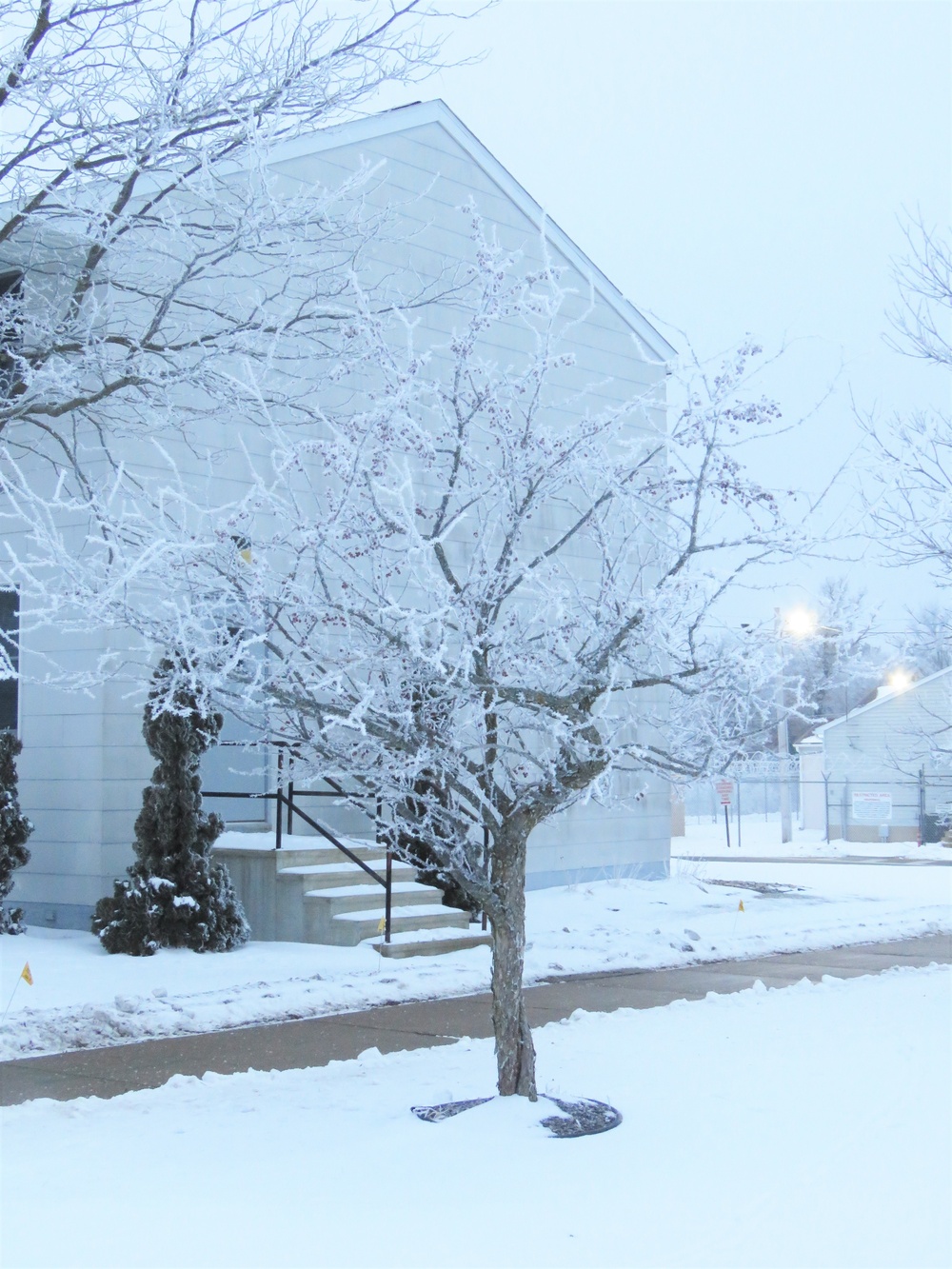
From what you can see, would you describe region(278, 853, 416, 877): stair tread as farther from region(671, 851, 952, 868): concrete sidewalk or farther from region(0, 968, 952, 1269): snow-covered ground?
region(671, 851, 952, 868): concrete sidewalk

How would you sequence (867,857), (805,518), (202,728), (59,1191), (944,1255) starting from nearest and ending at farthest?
1. (944,1255)
2. (59,1191)
3. (805,518)
4. (202,728)
5. (867,857)

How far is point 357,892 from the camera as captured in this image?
455 inches

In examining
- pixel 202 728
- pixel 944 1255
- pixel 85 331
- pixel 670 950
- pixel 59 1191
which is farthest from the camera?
pixel 670 950

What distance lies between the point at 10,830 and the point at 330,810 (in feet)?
10.5

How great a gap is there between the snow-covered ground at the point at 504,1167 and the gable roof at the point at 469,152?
817 cm

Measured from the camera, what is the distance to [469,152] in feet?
50.4

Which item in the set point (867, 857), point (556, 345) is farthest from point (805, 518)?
point (867, 857)

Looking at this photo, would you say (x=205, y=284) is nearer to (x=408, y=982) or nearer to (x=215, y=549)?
(x=408, y=982)

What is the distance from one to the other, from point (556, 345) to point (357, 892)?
717 centimetres

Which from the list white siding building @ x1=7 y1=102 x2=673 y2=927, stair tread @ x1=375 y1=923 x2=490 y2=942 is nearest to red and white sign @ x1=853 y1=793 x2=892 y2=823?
white siding building @ x1=7 y1=102 x2=673 y2=927

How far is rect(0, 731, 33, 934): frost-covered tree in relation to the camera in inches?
425

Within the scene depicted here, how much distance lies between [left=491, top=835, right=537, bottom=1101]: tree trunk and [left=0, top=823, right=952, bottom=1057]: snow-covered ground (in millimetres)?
3057

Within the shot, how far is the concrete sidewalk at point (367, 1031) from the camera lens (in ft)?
23.1

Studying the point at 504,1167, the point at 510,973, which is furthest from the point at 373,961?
the point at 504,1167
